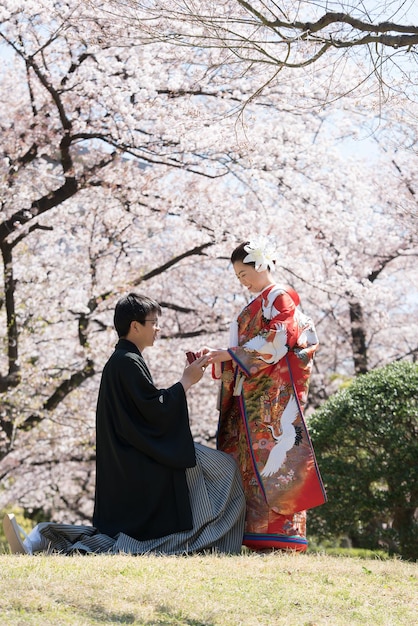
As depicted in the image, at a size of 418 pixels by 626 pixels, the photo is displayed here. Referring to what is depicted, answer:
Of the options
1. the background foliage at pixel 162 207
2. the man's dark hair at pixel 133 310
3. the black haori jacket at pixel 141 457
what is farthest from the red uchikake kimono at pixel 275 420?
the background foliage at pixel 162 207

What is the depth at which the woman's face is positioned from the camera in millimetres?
4910

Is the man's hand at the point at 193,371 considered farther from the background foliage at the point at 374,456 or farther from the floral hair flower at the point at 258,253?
the background foliage at the point at 374,456

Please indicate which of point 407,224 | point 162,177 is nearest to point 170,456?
point 162,177

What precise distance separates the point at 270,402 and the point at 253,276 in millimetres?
727

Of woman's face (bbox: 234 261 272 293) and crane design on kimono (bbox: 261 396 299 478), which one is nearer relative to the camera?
crane design on kimono (bbox: 261 396 299 478)

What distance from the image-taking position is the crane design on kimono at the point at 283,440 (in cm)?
470

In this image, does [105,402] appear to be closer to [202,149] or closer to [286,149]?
[202,149]

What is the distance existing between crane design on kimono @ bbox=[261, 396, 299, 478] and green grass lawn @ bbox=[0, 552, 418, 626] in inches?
21.9

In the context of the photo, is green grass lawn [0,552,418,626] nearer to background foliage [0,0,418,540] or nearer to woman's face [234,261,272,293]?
woman's face [234,261,272,293]

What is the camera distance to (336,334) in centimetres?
1251

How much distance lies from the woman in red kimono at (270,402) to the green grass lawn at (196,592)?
0.42 metres

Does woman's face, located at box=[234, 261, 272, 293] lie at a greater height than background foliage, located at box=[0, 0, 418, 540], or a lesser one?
lesser

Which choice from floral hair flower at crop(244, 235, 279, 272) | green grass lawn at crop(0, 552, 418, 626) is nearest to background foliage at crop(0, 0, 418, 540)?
floral hair flower at crop(244, 235, 279, 272)

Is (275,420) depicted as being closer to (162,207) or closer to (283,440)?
(283,440)
